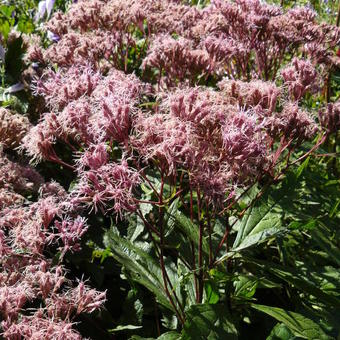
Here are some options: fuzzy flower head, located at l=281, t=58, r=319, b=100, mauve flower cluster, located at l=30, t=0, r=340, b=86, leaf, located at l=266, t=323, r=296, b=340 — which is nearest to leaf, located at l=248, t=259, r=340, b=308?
leaf, located at l=266, t=323, r=296, b=340

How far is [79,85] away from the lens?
5.37ft

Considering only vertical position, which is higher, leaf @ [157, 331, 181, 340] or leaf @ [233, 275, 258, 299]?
leaf @ [233, 275, 258, 299]

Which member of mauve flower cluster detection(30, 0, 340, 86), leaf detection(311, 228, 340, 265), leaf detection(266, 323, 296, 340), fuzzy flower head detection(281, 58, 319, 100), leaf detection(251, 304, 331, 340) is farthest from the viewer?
mauve flower cluster detection(30, 0, 340, 86)

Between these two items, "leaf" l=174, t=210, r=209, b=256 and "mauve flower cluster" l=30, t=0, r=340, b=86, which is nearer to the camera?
"leaf" l=174, t=210, r=209, b=256

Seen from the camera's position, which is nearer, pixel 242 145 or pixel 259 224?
pixel 242 145

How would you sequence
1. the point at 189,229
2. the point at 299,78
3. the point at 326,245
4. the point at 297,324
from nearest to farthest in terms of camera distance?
the point at 297,324 → the point at 189,229 → the point at 326,245 → the point at 299,78

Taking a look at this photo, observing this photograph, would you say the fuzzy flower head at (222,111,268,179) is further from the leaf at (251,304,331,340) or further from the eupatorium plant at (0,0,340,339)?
the leaf at (251,304,331,340)

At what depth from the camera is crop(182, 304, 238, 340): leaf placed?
1250mm

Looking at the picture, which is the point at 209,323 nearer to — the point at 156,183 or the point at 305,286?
the point at 305,286

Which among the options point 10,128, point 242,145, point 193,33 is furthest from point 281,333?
point 193,33

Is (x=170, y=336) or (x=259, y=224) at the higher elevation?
(x=259, y=224)

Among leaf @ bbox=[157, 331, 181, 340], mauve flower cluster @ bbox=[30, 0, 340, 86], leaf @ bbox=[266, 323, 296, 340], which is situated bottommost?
leaf @ bbox=[266, 323, 296, 340]

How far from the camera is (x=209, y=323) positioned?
129cm

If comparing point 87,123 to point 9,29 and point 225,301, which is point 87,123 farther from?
point 9,29
